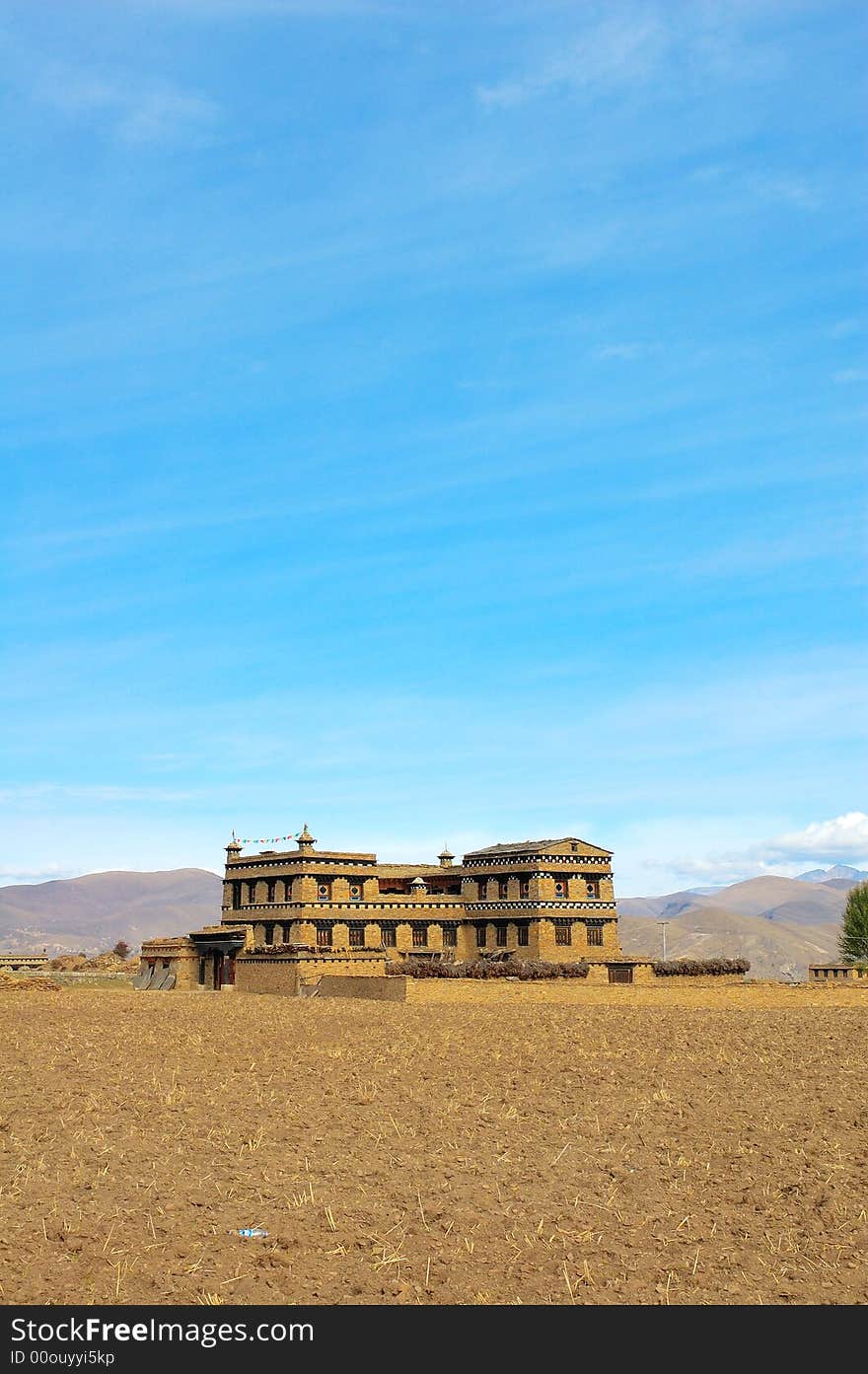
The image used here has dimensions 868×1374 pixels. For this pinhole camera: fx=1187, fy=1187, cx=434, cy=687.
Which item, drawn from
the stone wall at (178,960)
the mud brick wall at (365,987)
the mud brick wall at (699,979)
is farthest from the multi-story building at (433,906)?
the mud brick wall at (365,987)

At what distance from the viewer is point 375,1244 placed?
55.3 feet

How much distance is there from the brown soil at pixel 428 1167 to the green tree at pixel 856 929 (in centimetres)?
6706

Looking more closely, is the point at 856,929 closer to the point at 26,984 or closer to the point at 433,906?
the point at 433,906

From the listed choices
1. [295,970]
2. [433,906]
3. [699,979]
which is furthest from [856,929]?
[295,970]

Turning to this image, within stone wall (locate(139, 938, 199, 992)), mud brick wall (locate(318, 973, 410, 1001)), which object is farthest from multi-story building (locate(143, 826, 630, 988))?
mud brick wall (locate(318, 973, 410, 1001))

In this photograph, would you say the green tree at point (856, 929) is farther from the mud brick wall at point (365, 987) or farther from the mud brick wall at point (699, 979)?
the mud brick wall at point (365, 987)

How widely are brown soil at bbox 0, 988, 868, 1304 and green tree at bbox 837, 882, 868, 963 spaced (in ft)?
220

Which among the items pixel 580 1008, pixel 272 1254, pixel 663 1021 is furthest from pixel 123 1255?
pixel 580 1008

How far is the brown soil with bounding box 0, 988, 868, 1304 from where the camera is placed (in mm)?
15859

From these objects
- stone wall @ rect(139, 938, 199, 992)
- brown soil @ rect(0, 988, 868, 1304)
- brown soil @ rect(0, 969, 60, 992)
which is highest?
stone wall @ rect(139, 938, 199, 992)

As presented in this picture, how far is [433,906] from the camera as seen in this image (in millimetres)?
81312

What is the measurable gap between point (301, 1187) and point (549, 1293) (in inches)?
215

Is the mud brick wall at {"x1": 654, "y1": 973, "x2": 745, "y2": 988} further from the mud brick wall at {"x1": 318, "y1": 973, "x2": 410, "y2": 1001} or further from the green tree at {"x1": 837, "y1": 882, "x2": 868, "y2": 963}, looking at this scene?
the green tree at {"x1": 837, "y1": 882, "x2": 868, "y2": 963}

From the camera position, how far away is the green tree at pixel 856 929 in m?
99.1
